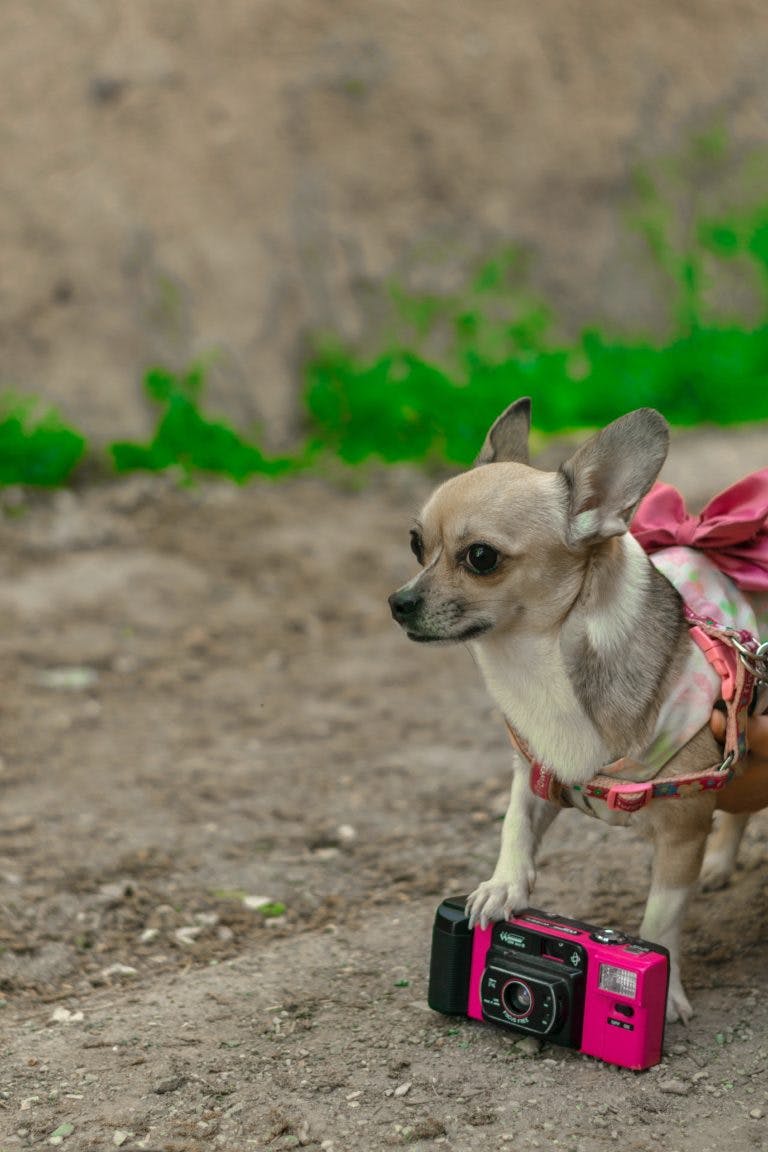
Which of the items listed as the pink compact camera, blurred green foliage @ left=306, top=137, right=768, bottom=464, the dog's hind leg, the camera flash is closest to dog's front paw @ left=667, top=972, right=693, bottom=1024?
the pink compact camera

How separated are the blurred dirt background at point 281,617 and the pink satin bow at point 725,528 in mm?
997

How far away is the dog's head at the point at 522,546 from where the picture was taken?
116 inches

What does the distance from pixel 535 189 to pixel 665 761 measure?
8.06m

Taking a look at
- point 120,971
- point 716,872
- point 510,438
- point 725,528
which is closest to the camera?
point 725,528

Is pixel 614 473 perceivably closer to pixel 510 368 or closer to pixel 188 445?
pixel 188 445

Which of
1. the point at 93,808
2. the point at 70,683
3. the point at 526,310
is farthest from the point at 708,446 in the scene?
the point at 93,808

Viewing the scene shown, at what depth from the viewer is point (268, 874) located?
4.20 meters

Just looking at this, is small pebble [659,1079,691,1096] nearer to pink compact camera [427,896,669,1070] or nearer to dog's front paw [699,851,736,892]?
pink compact camera [427,896,669,1070]

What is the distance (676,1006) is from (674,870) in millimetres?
329

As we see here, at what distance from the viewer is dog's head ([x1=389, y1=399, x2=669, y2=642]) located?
2.94 meters

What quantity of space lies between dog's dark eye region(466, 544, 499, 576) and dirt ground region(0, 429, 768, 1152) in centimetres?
105

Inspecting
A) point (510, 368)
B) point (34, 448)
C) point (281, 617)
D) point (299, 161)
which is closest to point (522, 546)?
point (281, 617)

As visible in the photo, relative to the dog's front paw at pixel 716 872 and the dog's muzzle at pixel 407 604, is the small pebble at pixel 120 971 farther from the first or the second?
the dog's front paw at pixel 716 872

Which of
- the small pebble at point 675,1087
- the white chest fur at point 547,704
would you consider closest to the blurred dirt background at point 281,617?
the small pebble at point 675,1087
